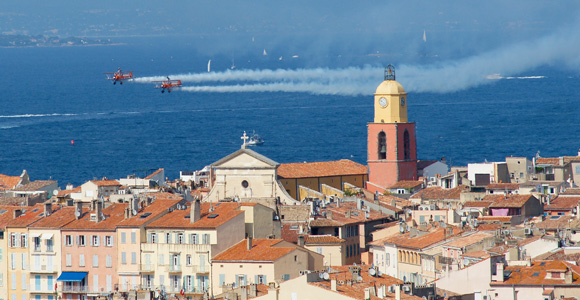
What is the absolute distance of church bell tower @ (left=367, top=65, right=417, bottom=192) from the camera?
107 metres

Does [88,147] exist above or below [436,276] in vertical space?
above

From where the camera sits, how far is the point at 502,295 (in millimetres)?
48812

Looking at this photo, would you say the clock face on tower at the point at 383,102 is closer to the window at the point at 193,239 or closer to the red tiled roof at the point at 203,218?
the red tiled roof at the point at 203,218

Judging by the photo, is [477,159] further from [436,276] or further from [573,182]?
[436,276]

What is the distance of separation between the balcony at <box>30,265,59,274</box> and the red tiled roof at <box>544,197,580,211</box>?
79.5ft

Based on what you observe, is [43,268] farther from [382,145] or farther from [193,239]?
[382,145]

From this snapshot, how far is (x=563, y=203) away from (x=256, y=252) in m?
21.5

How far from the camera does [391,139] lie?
355 feet

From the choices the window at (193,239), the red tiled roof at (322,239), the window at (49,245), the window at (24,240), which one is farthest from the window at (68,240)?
the red tiled roof at (322,239)

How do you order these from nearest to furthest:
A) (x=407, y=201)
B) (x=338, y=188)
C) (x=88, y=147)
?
Result: 1. (x=407, y=201)
2. (x=338, y=188)
3. (x=88, y=147)

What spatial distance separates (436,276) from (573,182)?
35854 mm

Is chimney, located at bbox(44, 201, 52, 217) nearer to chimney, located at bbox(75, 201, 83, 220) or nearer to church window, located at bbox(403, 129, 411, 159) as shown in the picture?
chimney, located at bbox(75, 201, 83, 220)

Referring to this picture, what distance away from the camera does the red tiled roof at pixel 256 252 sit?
201ft

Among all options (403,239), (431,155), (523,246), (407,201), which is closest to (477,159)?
(431,155)
